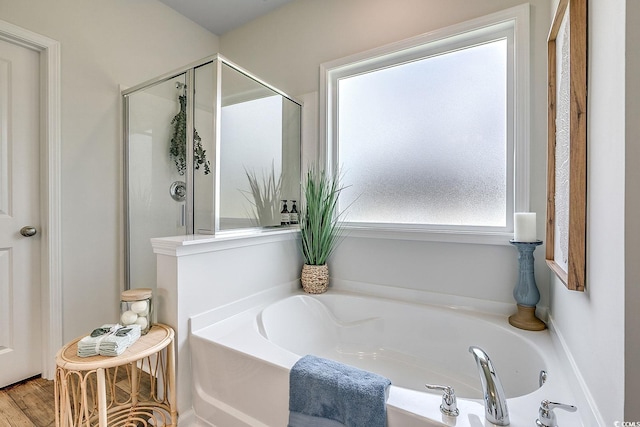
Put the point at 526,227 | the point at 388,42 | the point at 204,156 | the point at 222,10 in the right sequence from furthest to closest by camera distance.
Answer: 1. the point at 222,10
2. the point at 388,42
3. the point at 204,156
4. the point at 526,227

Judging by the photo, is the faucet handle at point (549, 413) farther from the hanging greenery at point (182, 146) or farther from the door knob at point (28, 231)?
the door knob at point (28, 231)

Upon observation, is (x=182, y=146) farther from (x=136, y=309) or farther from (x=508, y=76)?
(x=508, y=76)

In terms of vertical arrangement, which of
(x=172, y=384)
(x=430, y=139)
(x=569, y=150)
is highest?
(x=430, y=139)

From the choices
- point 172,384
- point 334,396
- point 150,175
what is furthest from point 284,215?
point 334,396

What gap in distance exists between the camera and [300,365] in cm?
114

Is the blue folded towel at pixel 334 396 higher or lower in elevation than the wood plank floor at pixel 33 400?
higher

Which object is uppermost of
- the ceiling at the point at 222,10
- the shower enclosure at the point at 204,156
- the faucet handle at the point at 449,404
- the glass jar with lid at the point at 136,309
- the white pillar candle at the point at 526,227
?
the ceiling at the point at 222,10

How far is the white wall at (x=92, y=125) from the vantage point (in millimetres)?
1928

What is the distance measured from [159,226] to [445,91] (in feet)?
6.77

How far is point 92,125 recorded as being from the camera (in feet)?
6.73

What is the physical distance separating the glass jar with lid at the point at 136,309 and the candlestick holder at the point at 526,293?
1735 millimetres

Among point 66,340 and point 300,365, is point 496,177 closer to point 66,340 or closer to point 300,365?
point 300,365

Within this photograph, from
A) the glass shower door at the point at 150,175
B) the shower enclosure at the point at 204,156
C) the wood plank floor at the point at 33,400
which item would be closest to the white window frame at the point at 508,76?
the shower enclosure at the point at 204,156

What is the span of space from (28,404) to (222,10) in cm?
292
